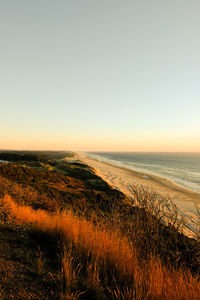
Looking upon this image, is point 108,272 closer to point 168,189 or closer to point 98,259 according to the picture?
point 98,259

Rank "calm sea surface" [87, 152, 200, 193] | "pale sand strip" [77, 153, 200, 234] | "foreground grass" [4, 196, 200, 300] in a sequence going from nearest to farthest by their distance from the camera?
"foreground grass" [4, 196, 200, 300] < "pale sand strip" [77, 153, 200, 234] < "calm sea surface" [87, 152, 200, 193]

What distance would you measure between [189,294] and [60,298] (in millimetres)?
1517

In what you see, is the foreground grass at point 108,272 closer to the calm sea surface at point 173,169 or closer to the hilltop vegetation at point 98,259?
the hilltop vegetation at point 98,259

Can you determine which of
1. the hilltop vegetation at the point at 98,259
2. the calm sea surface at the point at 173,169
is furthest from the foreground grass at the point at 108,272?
the calm sea surface at the point at 173,169

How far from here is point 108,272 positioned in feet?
7.84

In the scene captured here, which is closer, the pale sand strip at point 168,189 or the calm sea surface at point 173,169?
the pale sand strip at point 168,189

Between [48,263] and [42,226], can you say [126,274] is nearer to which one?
[48,263]

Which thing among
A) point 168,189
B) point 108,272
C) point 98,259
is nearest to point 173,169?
point 168,189

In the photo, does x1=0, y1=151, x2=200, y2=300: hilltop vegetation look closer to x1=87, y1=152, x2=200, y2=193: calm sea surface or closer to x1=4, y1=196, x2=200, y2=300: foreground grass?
x1=4, y1=196, x2=200, y2=300: foreground grass

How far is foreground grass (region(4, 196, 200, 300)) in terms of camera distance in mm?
1810

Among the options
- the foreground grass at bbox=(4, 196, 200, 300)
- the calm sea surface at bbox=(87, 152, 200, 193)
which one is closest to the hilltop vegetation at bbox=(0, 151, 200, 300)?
the foreground grass at bbox=(4, 196, 200, 300)

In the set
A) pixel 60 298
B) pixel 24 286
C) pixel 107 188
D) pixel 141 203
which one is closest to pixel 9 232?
pixel 24 286

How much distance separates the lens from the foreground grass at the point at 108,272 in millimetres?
1810

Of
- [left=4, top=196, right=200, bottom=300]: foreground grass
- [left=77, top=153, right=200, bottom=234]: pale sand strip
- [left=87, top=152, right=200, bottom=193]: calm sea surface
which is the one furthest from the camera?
[left=87, top=152, right=200, bottom=193]: calm sea surface
